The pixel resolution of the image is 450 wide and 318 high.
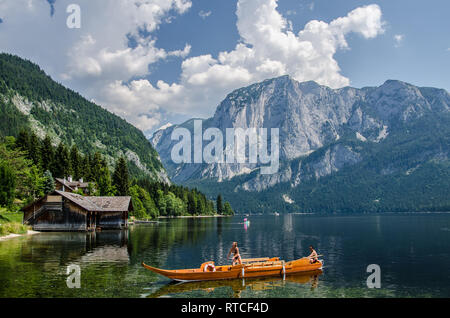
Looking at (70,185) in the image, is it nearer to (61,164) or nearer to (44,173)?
(44,173)

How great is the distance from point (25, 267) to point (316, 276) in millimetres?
27501

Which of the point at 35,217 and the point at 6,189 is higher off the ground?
the point at 6,189

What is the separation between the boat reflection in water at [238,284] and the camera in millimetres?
26658

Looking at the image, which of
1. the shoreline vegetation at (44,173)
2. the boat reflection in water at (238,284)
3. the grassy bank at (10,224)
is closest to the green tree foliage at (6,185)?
the shoreline vegetation at (44,173)

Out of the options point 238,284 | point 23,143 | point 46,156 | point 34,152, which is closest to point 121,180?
point 46,156

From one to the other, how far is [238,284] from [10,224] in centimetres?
5193

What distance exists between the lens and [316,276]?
33.3 metres

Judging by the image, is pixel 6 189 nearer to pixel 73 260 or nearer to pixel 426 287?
pixel 73 260

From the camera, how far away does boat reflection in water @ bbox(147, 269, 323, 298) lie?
26658mm

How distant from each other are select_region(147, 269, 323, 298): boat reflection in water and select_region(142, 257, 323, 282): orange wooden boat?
43cm

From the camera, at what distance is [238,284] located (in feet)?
96.4

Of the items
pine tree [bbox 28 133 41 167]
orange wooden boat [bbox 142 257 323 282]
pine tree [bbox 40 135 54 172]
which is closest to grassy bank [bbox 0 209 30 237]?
pine tree [bbox 28 133 41 167]
